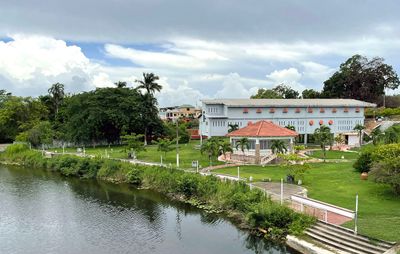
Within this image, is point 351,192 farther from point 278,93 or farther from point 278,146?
point 278,93

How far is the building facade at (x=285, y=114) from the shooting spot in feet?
195

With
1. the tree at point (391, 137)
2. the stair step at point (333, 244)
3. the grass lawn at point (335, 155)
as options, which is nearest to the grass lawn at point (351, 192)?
the stair step at point (333, 244)

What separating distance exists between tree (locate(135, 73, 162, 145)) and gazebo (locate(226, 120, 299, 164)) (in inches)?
804

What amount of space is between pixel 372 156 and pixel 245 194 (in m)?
11.6

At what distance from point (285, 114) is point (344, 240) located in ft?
137

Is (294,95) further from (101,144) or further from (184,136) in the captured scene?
(101,144)

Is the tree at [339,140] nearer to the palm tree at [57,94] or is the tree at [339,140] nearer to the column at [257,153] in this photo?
the column at [257,153]

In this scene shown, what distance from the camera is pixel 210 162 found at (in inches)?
1708

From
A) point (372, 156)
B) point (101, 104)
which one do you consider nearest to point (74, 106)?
point (101, 104)

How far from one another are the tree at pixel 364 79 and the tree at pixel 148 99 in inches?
1400

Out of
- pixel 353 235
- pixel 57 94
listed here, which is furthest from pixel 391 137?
pixel 57 94

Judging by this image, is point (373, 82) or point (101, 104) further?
point (373, 82)

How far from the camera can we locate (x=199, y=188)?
1296 inches

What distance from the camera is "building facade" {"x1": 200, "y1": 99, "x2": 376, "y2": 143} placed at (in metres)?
59.4
